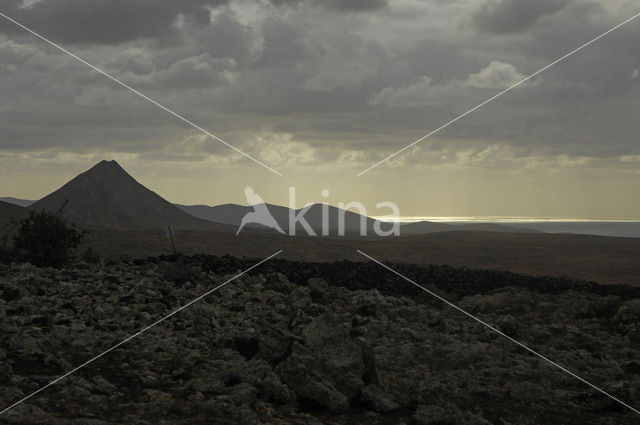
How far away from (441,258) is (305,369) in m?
35.8

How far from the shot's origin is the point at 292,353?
1003 centimetres

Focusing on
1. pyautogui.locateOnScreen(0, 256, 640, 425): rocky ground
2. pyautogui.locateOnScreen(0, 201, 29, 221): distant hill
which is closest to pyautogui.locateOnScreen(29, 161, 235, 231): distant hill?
pyautogui.locateOnScreen(0, 201, 29, 221): distant hill

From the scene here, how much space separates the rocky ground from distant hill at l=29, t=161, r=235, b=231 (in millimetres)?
80122

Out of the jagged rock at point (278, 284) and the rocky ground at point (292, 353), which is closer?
the rocky ground at point (292, 353)

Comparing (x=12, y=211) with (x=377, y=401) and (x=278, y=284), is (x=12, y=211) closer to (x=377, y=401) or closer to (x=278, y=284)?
(x=278, y=284)

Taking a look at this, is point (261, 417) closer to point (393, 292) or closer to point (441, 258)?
point (393, 292)

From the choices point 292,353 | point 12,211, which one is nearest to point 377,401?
point 292,353

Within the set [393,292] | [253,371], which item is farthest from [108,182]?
[253,371]

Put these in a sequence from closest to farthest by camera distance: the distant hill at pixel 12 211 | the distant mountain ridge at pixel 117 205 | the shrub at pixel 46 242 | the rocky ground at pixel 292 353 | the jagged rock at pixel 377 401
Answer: the rocky ground at pixel 292 353
the jagged rock at pixel 377 401
the shrub at pixel 46 242
the distant hill at pixel 12 211
the distant mountain ridge at pixel 117 205

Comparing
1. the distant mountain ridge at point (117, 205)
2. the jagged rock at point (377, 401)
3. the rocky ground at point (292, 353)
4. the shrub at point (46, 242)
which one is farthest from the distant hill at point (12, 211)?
the jagged rock at point (377, 401)

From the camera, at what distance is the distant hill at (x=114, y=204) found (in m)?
98.1

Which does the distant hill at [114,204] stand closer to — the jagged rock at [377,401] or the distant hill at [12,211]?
the distant hill at [12,211]

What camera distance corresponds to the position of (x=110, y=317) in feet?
44.9

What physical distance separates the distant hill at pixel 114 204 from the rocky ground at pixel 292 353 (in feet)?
263
